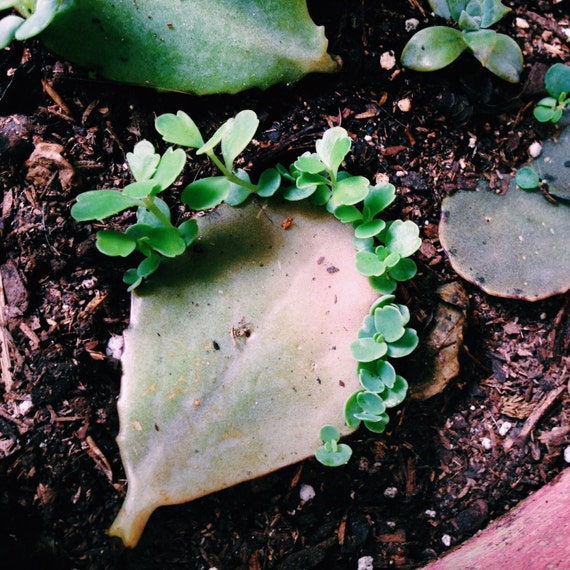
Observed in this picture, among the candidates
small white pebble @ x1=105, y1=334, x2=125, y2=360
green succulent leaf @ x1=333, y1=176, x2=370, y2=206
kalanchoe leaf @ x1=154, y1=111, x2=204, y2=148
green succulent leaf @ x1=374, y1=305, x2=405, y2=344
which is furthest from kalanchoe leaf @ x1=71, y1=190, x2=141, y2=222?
green succulent leaf @ x1=374, y1=305, x2=405, y2=344

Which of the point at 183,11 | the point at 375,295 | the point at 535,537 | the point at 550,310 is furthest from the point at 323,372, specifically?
the point at 183,11

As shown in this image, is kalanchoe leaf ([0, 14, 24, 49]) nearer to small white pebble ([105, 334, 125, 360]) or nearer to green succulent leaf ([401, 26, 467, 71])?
small white pebble ([105, 334, 125, 360])

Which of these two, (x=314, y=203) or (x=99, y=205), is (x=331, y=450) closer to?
(x=314, y=203)

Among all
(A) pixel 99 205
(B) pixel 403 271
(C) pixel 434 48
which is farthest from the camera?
(C) pixel 434 48

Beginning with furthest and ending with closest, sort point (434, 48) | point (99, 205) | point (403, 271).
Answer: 1. point (434, 48)
2. point (403, 271)
3. point (99, 205)

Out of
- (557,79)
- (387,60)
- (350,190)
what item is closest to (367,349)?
(350,190)

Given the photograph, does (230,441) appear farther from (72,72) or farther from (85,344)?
(72,72)
